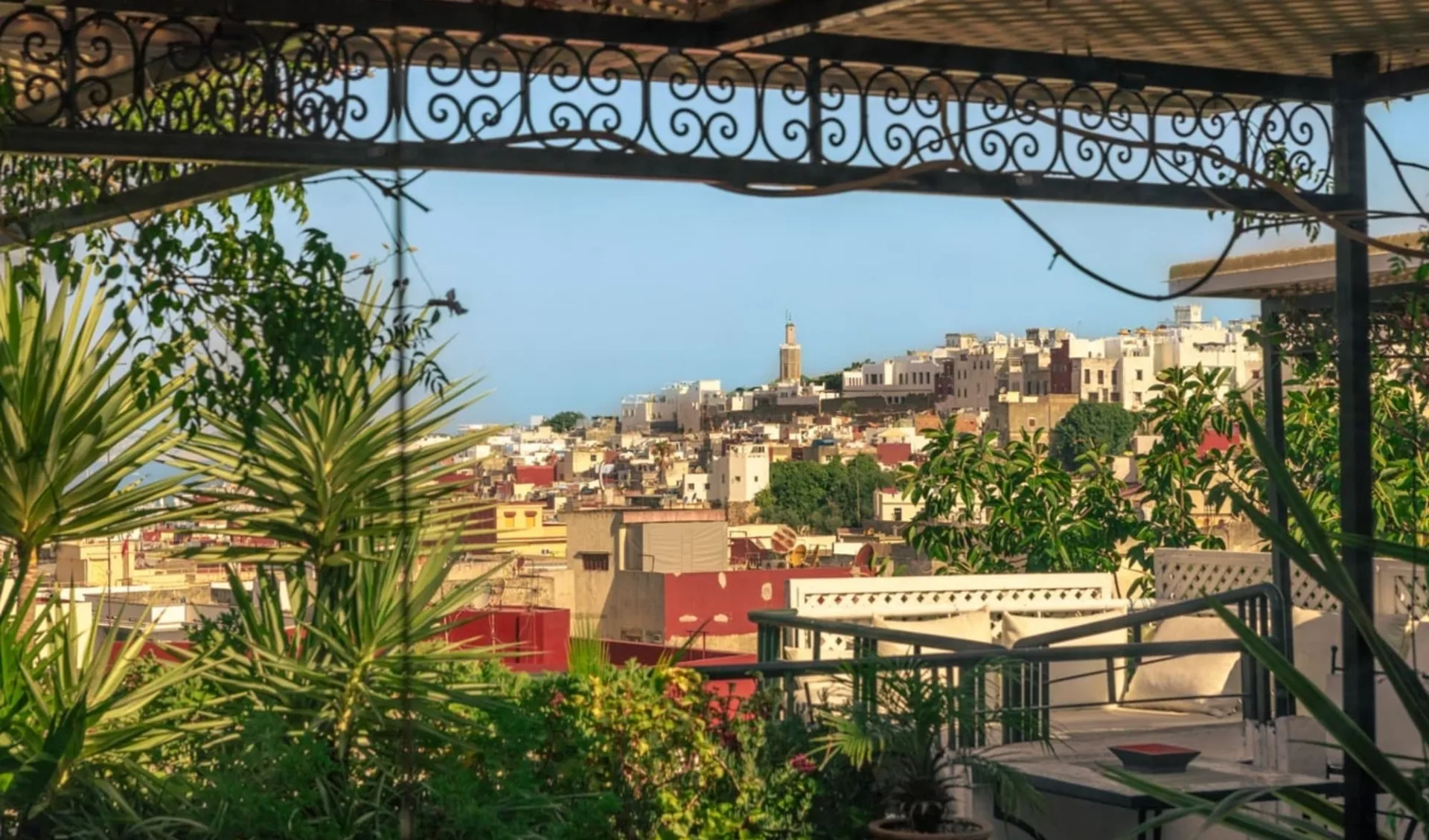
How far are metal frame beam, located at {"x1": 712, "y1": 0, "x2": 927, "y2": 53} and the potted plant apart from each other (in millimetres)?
1363

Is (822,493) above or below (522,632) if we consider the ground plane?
above

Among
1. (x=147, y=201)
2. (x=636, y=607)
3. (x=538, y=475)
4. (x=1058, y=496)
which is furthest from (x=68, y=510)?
(x=636, y=607)

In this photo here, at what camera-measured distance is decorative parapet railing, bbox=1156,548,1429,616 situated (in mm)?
6129

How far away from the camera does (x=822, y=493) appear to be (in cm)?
1394

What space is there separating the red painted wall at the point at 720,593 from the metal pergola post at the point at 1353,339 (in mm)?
7675

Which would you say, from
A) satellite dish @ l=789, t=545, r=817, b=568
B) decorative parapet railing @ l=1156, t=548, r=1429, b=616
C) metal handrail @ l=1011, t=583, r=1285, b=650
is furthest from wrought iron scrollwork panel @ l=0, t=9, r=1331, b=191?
satellite dish @ l=789, t=545, r=817, b=568

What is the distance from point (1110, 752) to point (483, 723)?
5.75 feet

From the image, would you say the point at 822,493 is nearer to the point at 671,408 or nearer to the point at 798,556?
the point at 798,556

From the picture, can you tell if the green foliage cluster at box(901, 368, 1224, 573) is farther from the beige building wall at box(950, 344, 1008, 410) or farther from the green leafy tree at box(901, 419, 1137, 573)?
the beige building wall at box(950, 344, 1008, 410)

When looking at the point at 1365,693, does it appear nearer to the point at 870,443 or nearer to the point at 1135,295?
the point at 1135,295

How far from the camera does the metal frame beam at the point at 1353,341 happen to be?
11.0ft

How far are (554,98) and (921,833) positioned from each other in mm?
1619

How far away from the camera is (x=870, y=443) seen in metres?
10.4

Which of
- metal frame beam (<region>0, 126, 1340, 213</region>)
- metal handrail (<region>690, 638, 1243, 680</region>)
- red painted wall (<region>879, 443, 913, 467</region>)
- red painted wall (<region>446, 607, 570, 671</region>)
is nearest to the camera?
metal frame beam (<region>0, 126, 1340, 213</region>)
